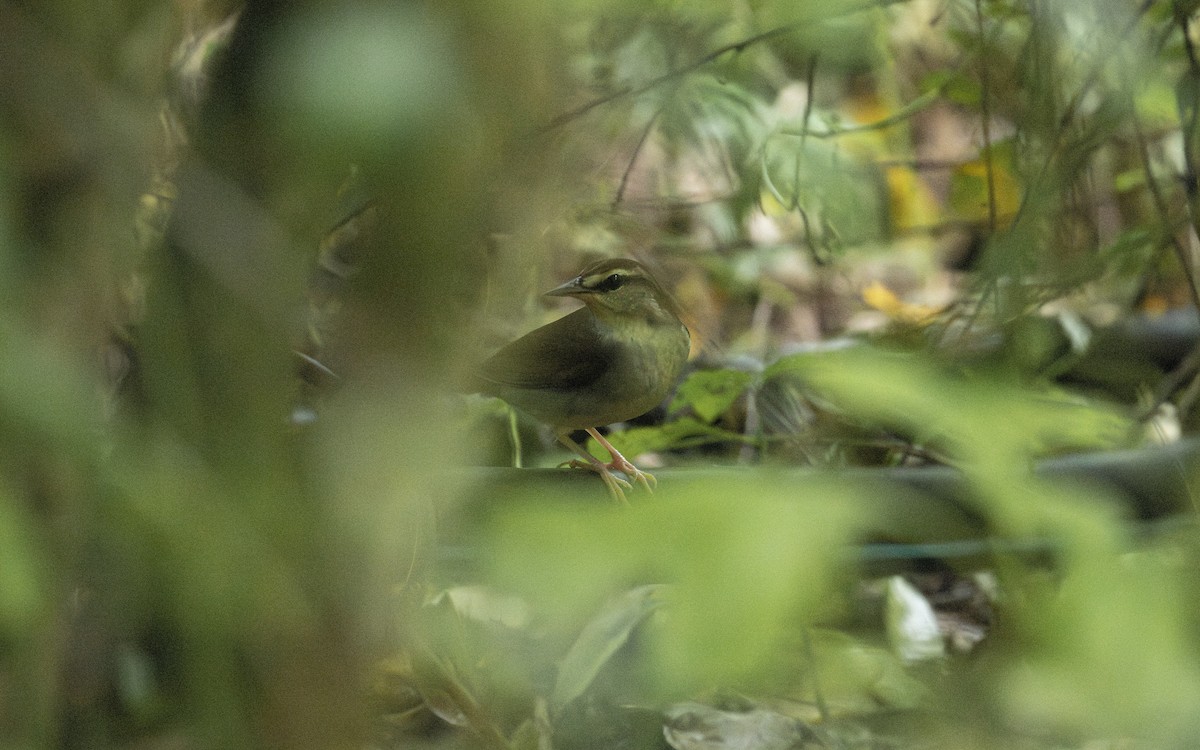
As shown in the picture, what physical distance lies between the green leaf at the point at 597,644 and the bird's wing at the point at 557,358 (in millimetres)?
272

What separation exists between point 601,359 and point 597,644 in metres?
0.35

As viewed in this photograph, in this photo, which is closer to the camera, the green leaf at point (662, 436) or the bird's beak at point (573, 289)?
the bird's beak at point (573, 289)

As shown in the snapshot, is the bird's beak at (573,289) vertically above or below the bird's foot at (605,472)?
above

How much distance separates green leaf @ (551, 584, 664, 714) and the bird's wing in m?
0.27

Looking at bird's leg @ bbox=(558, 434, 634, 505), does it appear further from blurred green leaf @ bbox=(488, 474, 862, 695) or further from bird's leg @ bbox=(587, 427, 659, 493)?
blurred green leaf @ bbox=(488, 474, 862, 695)

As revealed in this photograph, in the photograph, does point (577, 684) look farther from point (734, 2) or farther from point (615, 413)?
point (734, 2)

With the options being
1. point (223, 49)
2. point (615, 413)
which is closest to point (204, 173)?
point (223, 49)

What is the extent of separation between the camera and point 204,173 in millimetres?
470

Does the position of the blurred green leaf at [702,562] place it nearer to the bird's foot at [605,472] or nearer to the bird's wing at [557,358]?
the bird's foot at [605,472]

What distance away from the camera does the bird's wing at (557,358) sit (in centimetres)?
132

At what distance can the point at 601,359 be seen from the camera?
1341 mm

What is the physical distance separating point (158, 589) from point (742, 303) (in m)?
2.83

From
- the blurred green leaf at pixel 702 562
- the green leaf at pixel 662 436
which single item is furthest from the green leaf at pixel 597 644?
the blurred green leaf at pixel 702 562

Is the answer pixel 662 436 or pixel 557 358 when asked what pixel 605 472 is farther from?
pixel 662 436
